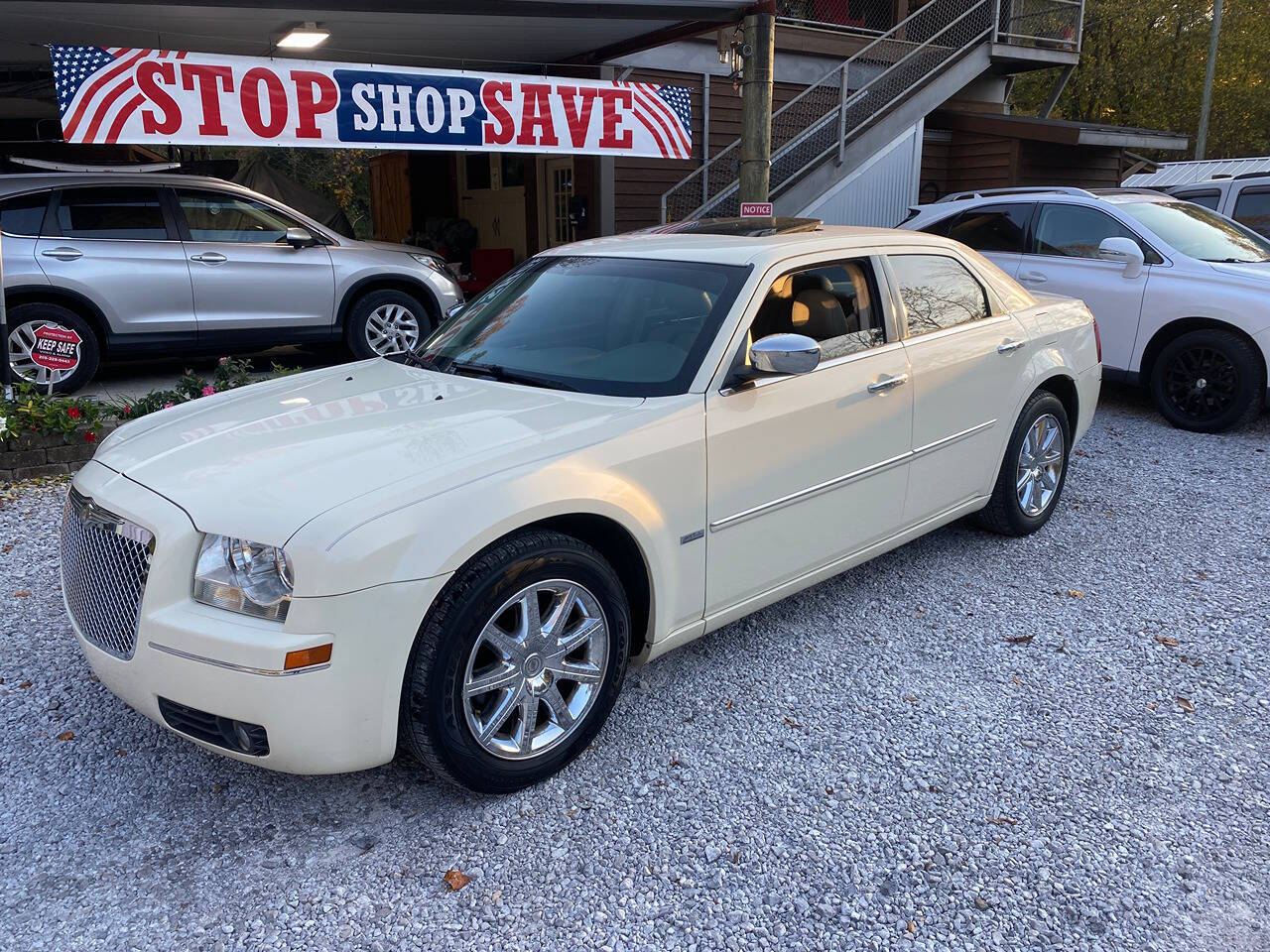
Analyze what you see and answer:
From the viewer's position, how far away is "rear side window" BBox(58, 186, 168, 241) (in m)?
7.70

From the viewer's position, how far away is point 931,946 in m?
2.49

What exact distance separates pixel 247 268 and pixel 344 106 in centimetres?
160

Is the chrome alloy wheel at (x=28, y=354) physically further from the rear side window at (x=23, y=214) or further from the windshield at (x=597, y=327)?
the windshield at (x=597, y=327)

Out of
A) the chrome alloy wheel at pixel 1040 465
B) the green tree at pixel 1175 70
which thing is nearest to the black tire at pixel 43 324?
the chrome alloy wheel at pixel 1040 465

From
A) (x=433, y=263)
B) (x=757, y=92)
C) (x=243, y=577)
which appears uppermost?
(x=757, y=92)

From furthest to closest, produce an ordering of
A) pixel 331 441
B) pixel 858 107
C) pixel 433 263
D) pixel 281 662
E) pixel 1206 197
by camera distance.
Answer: pixel 858 107 → pixel 1206 197 → pixel 433 263 → pixel 331 441 → pixel 281 662

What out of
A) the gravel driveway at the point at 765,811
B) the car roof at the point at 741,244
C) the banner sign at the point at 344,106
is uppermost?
the banner sign at the point at 344,106

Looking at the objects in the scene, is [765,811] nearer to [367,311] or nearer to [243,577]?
[243,577]

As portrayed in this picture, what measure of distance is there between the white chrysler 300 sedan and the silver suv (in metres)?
4.61

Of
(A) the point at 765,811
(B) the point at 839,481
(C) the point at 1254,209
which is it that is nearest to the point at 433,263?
(B) the point at 839,481

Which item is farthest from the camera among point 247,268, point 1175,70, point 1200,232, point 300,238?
point 1175,70

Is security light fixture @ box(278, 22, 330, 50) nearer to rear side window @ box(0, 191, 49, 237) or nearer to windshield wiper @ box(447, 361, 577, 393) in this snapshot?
rear side window @ box(0, 191, 49, 237)

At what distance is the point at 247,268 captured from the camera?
8266 millimetres

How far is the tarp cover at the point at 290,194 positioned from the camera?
13.9 m
